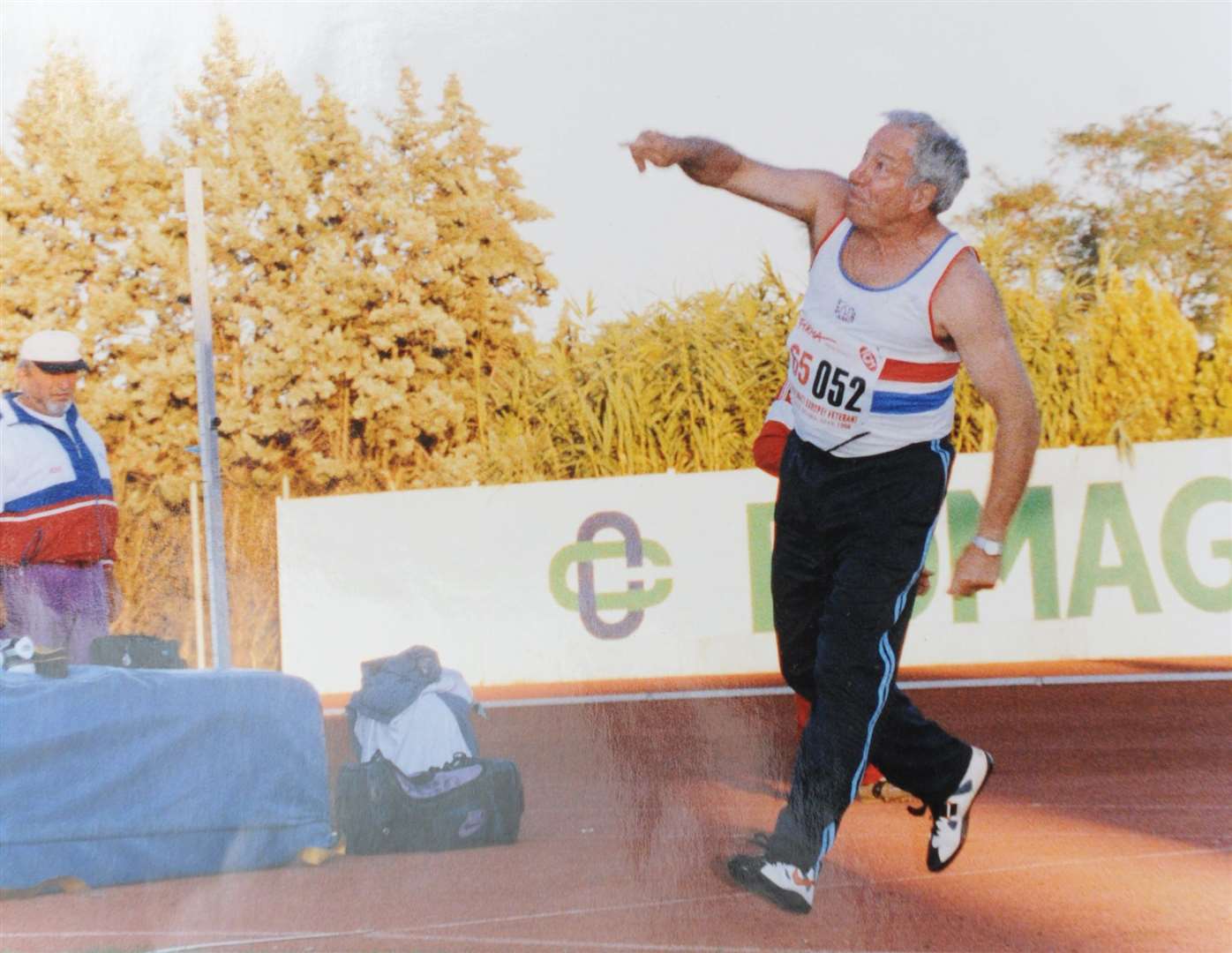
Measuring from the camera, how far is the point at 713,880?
3.40 m

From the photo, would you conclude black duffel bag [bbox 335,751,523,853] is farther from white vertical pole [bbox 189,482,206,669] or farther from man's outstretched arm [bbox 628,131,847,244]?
man's outstretched arm [bbox 628,131,847,244]

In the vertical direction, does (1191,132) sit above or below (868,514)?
above

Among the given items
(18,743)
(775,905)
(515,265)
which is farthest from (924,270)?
(18,743)

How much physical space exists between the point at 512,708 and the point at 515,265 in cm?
193

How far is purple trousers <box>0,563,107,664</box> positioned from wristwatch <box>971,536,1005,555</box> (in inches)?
95.8

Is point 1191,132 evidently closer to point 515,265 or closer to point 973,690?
point 515,265

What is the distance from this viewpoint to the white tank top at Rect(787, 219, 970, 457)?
9.98 ft

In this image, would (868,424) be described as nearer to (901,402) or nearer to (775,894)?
(901,402)

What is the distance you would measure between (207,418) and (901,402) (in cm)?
205

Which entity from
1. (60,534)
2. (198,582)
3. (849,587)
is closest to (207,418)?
(60,534)

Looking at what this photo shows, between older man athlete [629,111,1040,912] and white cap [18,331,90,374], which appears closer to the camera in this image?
older man athlete [629,111,1040,912]

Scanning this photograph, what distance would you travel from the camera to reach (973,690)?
7016 mm

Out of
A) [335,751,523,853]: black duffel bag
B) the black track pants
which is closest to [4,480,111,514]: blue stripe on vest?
[335,751,523,853]: black duffel bag

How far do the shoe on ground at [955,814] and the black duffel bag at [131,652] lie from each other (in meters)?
1.93
